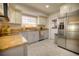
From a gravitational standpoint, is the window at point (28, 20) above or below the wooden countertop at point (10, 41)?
above

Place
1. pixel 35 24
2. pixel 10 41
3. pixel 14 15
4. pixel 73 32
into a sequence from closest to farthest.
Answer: pixel 10 41 < pixel 14 15 < pixel 35 24 < pixel 73 32

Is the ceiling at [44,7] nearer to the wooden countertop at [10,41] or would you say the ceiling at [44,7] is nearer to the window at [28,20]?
the window at [28,20]

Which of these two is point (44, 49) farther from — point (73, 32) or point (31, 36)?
point (73, 32)

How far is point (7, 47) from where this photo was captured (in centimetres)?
142

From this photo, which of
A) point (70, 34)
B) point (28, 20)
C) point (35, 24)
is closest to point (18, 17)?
point (28, 20)

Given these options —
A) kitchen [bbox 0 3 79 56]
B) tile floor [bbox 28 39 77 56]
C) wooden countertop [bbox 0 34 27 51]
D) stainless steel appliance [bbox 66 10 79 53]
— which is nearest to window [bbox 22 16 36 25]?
kitchen [bbox 0 3 79 56]

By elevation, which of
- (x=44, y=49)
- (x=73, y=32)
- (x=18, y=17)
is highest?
(x=18, y=17)

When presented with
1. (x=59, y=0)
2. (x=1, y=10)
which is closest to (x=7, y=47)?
(x=1, y=10)

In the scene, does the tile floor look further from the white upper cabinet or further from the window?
the white upper cabinet

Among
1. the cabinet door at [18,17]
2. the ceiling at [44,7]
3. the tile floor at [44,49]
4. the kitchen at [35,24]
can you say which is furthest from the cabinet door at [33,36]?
the ceiling at [44,7]

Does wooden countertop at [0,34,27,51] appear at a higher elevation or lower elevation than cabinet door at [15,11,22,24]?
lower

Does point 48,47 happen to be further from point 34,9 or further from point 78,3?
point 78,3

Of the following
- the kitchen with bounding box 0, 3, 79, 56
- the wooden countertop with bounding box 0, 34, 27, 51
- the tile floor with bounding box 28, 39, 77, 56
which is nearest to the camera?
the wooden countertop with bounding box 0, 34, 27, 51

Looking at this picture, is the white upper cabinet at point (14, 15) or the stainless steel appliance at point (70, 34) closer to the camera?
the white upper cabinet at point (14, 15)
